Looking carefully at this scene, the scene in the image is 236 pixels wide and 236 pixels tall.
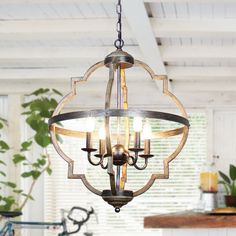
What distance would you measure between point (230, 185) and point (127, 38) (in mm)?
2735

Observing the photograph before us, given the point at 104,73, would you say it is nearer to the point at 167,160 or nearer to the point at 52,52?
the point at 52,52

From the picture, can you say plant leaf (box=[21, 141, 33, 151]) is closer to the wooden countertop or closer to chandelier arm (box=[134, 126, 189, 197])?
the wooden countertop

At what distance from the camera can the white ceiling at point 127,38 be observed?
3.67 metres

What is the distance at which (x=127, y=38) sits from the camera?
14.6 feet

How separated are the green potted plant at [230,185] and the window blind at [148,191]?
14.8 inches

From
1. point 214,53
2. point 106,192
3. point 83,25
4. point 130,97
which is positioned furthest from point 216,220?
point 130,97

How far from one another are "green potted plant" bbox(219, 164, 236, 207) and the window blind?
1.23 ft

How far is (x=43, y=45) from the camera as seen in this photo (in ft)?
15.8

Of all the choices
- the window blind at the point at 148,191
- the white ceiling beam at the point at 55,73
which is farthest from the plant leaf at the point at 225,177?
the white ceiling beam at the point at 55,73

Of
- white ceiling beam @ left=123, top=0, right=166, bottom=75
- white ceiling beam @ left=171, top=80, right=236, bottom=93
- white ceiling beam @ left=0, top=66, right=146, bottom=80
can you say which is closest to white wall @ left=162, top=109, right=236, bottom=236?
white ceiling beam @ left=171, top=80, right=236, bottom=93

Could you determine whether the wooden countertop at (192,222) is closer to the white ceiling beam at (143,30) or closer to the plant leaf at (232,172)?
the white ceiling beam at (143,30)

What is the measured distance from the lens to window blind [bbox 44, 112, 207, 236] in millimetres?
6859

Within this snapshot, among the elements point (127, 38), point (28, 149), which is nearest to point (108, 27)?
point (127, 38)

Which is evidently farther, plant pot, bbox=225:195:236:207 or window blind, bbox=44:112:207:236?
window blind, bbox=44:112:207:236
